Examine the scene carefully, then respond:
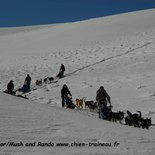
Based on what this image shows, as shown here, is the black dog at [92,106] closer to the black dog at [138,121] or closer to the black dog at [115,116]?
the black dog at [115,116]

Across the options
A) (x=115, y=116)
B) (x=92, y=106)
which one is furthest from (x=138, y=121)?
(x=92, y=106)

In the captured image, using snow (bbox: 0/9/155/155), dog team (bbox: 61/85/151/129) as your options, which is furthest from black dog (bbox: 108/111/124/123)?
snow (bbox: 0/9/155/155)

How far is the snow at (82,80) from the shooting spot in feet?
21.2

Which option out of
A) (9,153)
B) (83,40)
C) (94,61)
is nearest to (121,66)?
(94,61)

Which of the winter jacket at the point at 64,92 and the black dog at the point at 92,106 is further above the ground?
the winter jacket at the point at 64,92

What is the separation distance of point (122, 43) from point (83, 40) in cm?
818

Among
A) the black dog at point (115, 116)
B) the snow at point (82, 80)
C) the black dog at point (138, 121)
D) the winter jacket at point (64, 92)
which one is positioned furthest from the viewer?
the winter jacket at point (64, 92)

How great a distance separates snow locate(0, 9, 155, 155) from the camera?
254 inches

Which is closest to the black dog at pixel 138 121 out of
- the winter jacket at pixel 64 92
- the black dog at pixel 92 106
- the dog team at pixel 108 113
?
the dog team at pixel 108 113

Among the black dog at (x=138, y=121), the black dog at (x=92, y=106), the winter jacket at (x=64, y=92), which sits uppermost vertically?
the winter jacket at (x=64, y=92)

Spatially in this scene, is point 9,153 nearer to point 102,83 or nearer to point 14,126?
point 14,126

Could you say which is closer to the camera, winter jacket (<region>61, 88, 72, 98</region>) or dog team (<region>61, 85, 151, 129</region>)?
dog team (<region>61, 85, 151, 129</region>)

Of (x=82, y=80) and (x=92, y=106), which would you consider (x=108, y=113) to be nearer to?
(x=92, y=106)

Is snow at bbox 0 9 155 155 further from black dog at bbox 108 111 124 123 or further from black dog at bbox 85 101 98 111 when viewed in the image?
black dog at bbox 108 111 124 123
